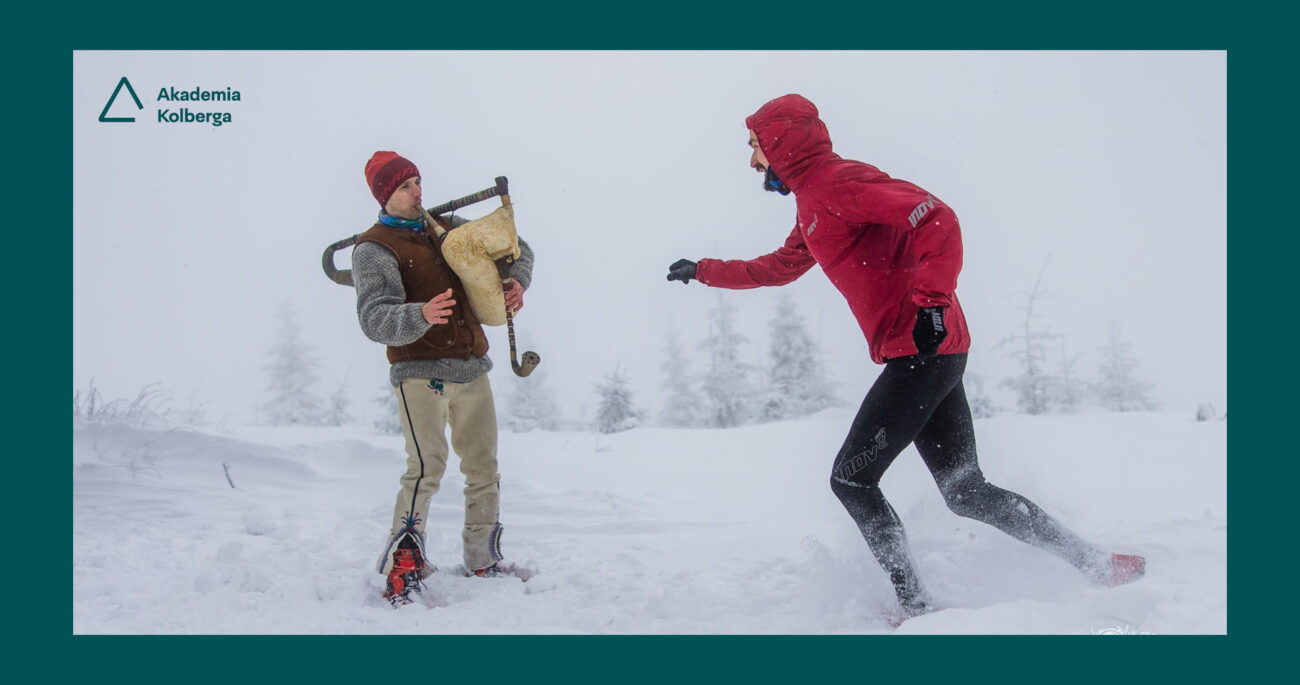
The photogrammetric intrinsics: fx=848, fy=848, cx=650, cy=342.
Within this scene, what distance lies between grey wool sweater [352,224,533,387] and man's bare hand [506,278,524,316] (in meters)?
0.10

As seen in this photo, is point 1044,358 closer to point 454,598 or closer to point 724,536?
point 724,536

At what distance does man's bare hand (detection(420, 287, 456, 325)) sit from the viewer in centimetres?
378

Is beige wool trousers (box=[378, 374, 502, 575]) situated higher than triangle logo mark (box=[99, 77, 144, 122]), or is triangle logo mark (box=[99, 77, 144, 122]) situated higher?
triangle logo mark (box=[99, 77, 144, 122])

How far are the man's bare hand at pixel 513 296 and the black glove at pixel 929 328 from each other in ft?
6.60

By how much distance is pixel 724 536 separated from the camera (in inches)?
203

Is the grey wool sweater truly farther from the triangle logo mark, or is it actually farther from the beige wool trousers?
the triangle logo mark

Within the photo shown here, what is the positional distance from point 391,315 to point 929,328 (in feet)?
7.54

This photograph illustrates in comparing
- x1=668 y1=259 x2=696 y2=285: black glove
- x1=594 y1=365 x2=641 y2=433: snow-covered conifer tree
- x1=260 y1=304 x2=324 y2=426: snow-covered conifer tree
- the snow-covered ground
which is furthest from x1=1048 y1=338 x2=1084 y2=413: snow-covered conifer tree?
x1=260 y1=304 x2=324 y2=426: snow-covered conifer tree

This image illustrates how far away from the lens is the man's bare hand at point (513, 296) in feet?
13.8

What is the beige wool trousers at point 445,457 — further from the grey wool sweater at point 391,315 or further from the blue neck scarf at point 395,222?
the blue neck scarf at point 395,222

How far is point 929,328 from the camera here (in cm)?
303

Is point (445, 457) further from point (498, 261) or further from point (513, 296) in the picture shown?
point (498, 261)

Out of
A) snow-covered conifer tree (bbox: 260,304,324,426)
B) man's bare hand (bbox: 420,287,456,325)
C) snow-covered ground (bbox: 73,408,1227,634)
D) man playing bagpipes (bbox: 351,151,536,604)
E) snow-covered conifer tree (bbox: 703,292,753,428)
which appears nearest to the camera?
snow-covered ground (bbox: 73,408,1227,634)

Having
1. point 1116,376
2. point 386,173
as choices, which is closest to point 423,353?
point 386,173
